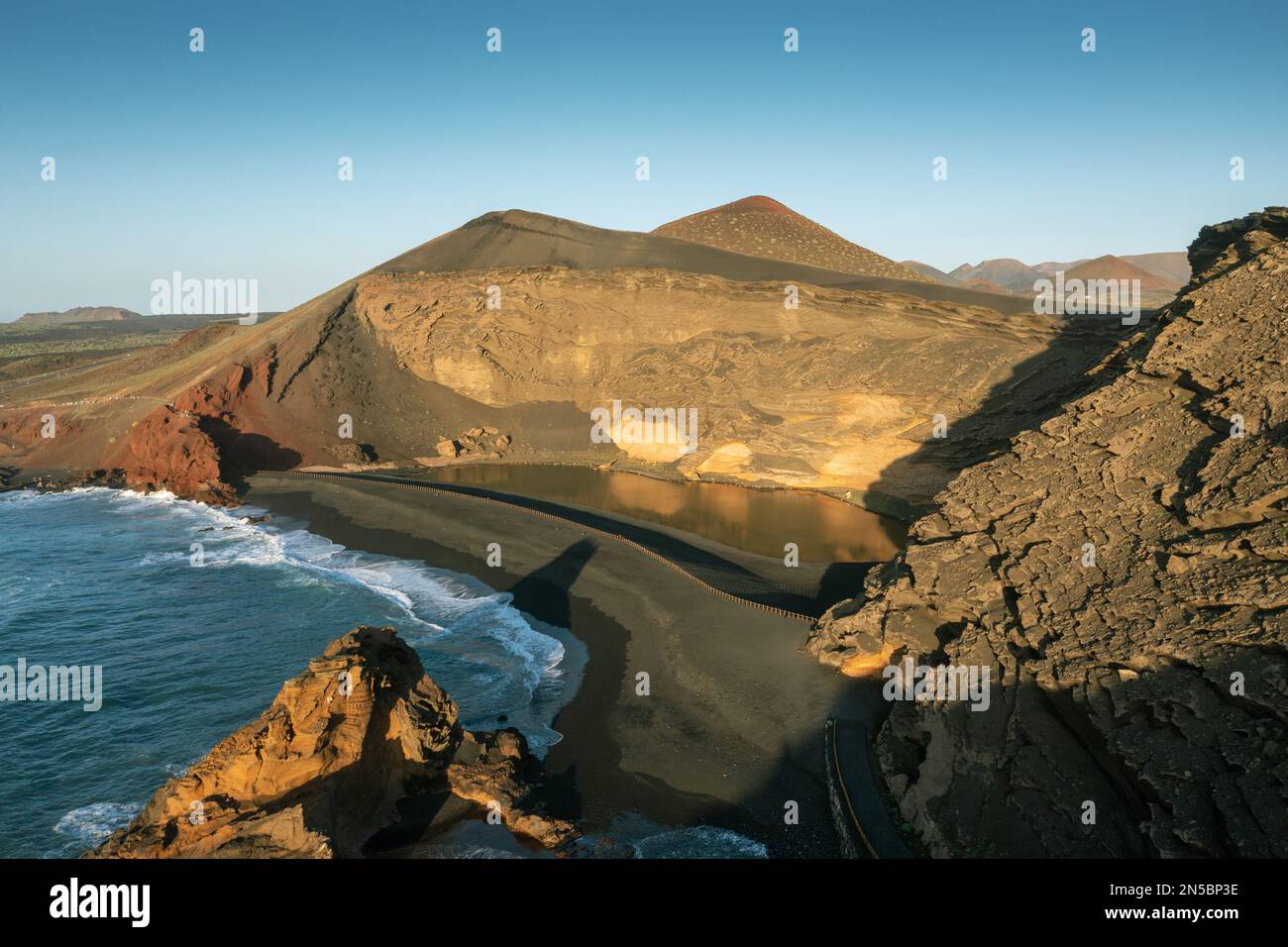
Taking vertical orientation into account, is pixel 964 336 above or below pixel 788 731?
above

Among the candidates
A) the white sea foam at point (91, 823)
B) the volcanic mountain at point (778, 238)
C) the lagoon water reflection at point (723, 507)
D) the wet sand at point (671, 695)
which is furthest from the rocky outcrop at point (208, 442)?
the volcanic mountain at point (778, 238)

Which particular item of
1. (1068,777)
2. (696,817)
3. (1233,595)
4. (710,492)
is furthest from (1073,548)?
(710,492)

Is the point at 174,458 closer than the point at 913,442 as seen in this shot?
No

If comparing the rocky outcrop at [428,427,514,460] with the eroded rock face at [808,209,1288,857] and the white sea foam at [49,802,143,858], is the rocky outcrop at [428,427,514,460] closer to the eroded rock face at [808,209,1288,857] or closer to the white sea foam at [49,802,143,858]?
the eroded rock face at [808,209,1288,857]

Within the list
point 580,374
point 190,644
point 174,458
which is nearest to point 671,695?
point 190,644

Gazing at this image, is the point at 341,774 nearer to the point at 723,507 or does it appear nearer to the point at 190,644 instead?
the point at 190,644
